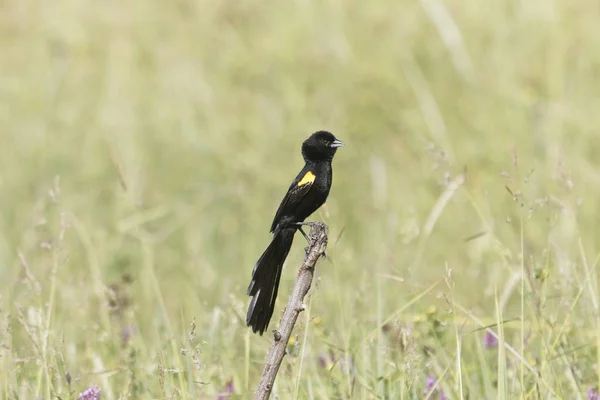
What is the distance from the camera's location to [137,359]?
3672mm

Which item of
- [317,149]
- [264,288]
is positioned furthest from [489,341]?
[264,288]

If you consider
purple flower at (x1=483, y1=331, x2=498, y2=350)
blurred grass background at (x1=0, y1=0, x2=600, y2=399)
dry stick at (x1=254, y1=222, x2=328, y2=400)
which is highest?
blurred grass background at (x1=0, y1=0, x2=600, y2=399)

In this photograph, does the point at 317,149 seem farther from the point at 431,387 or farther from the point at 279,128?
the point at 279,128

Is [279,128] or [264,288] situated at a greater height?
[279,128]

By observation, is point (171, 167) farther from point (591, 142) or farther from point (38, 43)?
point (591, 142)

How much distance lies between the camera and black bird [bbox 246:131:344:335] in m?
2.33

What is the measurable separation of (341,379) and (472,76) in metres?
A: 4.64

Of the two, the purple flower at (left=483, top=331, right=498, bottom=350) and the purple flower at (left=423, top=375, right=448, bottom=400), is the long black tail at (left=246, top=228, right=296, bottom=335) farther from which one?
the purple flower at (left=483, top=331, right=498, bottom=350)

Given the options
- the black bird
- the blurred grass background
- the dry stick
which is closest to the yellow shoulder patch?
the black bird

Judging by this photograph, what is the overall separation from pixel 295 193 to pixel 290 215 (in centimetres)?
7

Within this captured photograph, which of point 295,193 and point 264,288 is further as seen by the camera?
point 295,193

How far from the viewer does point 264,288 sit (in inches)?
92.7

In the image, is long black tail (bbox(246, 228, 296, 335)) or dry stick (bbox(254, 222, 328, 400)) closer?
dry stick (bbox(254, 222, 328, 400))

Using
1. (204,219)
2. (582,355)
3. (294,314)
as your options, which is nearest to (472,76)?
(204,219)
